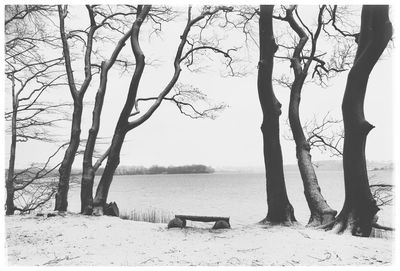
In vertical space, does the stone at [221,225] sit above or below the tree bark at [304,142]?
below

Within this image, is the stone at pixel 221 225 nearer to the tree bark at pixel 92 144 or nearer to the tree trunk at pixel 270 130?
the tree trunk at pixel 270 130

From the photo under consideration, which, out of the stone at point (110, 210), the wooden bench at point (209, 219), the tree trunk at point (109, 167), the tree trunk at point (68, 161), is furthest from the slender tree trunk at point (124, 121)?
the wooden bench at point (209, 219)

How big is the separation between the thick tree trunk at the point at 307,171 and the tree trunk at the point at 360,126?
0.79 meters

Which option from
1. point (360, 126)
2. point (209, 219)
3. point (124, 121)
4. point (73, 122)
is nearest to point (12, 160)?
point (73, 122)

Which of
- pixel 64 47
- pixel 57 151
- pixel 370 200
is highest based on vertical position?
pixel 64 47

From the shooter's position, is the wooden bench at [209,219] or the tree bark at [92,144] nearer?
the wooden bench at [209,219]

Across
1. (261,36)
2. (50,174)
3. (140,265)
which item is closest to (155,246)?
(140,265)

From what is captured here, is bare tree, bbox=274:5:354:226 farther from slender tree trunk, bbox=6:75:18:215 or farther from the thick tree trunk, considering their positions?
slender tree trunk, bbox=6:75:18:215

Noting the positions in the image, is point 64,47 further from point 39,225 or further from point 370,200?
point 370,200

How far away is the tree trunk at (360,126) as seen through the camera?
6535 millimetres

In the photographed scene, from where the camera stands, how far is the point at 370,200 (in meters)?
6.55

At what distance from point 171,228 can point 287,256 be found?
2610 millimetres

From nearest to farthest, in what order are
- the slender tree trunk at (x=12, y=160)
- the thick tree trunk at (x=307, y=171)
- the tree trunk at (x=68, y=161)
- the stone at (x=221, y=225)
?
the stone at (x=221, y=225), the thick tree trunk at (x=307, y=171), the tree trunk at (x=68, y=161), the slender tree trunk at (x=12, y=160)
